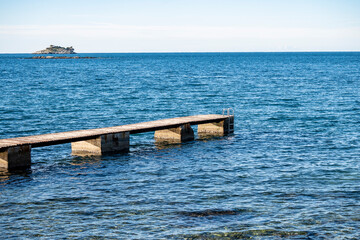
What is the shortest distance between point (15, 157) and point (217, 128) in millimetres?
15428

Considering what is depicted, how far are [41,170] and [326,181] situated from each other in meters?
13.1

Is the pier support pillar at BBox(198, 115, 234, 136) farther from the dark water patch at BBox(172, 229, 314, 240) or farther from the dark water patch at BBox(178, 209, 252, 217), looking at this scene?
the dark water patch at BBox(172, 229, 314, 240)

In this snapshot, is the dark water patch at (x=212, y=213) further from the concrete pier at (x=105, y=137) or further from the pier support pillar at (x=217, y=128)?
the pier support pillar at (x=217, y=128)

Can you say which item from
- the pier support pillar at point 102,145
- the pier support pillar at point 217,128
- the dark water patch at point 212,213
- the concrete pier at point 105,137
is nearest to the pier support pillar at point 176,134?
the concrete pier at point 105,137

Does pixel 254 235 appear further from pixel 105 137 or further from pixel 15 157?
pixel 105 137

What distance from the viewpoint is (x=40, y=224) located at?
15.1 m

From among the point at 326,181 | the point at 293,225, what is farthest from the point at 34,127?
the point at 293,225

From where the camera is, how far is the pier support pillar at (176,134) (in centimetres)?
3012

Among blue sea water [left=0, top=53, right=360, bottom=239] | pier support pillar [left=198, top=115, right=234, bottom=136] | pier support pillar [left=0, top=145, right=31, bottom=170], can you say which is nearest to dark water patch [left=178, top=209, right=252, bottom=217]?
blue sea water [left=0, top=53, right=360, bottom=239]

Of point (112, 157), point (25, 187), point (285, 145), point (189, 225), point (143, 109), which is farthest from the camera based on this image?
point (143, 109)

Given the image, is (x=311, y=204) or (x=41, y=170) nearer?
(x=311, y=204)

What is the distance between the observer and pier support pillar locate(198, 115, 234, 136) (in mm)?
33125

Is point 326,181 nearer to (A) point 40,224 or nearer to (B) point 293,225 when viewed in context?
(B) point 293,225

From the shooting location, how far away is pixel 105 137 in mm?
25797
